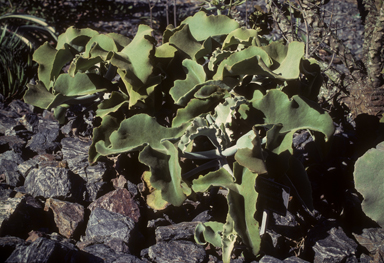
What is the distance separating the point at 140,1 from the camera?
505cm

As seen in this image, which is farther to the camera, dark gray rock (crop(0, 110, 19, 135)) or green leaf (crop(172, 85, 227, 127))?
dark gray rock (crop(0, 110, 19, 135))

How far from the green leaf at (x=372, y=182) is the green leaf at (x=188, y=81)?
22.3 inches

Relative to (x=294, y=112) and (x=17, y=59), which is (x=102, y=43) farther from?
(x=17, y=59)

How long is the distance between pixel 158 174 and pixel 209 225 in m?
0.23

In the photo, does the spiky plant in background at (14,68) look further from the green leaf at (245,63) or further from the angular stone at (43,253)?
the green leaf at (245,63)

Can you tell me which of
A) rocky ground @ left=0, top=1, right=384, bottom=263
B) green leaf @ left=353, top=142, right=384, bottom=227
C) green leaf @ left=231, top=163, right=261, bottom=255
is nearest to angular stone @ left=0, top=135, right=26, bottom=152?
rocky ground @ left=0, top=1, right=384, bottom=263

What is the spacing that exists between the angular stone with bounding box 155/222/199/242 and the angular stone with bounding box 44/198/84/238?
0.87 feet

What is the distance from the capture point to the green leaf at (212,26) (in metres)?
1.19

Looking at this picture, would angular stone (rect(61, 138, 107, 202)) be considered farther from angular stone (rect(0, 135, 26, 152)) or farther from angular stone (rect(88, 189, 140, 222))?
angular stone (rect(0, 135, 26, 152))

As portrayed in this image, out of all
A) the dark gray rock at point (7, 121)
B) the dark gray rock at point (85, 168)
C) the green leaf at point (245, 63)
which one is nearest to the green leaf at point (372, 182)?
the green leaf at point (245, 63)

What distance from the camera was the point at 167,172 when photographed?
94 cm

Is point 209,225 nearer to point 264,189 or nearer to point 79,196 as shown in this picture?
point 264,189

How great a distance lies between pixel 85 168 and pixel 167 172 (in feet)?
1.73

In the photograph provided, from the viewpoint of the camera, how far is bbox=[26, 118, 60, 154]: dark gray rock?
1498mm
